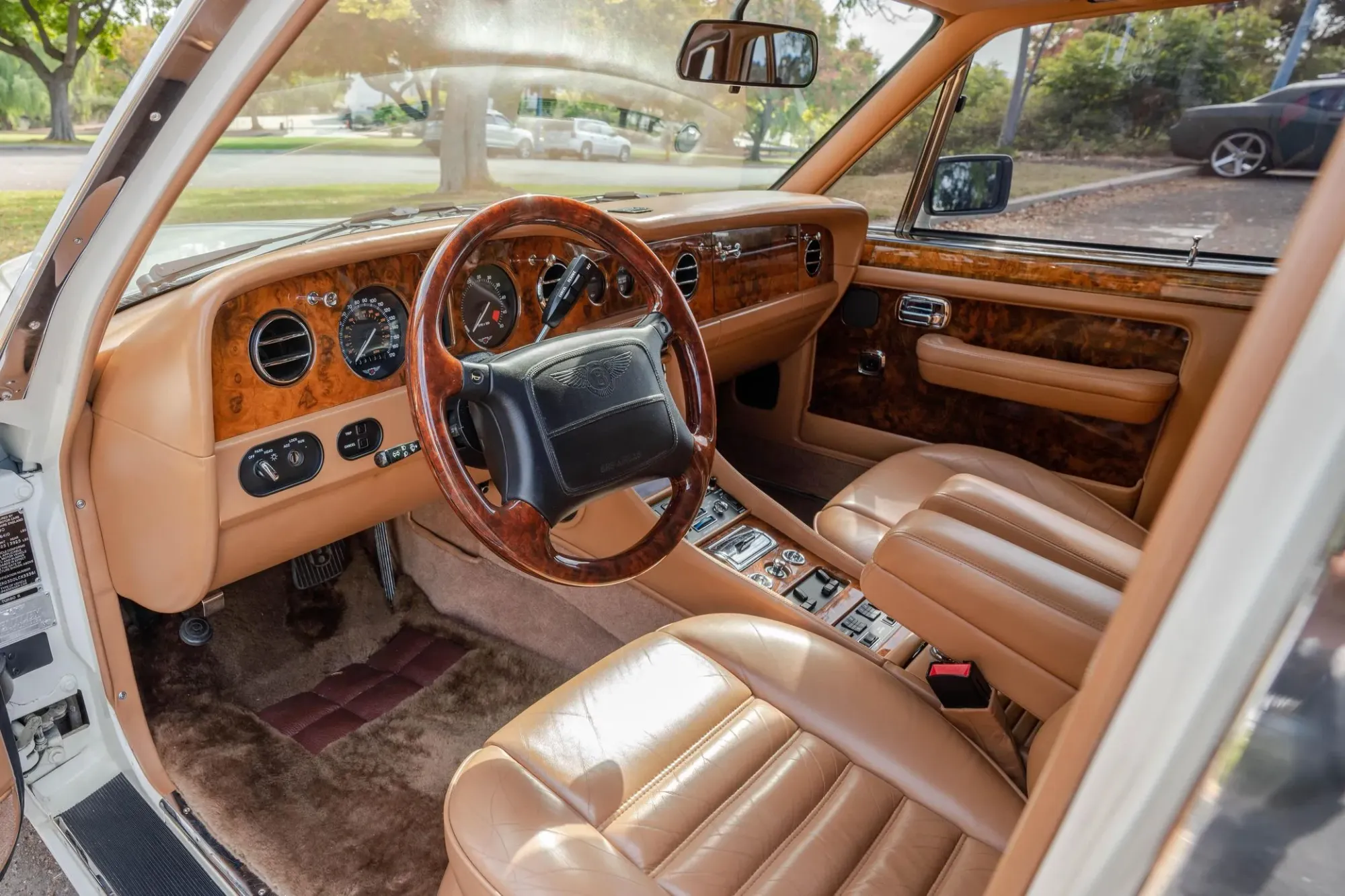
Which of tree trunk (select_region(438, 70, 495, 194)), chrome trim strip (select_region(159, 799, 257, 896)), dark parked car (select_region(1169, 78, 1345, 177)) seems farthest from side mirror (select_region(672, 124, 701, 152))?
chrome trim strip (select_region(159, 799, 257, 896))

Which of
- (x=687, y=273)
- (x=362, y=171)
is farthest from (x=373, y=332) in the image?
(x=362, y=171)

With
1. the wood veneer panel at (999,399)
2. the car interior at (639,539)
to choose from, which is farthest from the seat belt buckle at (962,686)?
the wood veneer panel at (999,399)

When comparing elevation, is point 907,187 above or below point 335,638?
above

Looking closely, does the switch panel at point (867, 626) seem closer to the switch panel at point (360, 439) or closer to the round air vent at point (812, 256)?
the switch panel at point (360, 439)

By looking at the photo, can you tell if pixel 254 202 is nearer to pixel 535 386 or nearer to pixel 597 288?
pixel 597 288

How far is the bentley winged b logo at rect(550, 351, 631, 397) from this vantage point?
1291 mm

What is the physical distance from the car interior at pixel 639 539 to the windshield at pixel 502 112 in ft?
0.65

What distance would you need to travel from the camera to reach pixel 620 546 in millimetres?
2025

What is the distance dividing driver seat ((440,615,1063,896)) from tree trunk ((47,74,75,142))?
1.13m

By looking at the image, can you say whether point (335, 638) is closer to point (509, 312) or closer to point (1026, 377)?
point (509, 312)

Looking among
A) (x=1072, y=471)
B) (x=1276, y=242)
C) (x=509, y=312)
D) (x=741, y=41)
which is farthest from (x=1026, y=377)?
(x=509, y=312)

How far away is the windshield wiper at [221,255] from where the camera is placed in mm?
1451

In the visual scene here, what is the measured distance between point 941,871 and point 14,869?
1.66 metres

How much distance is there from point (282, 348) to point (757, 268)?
1421 millimetres
